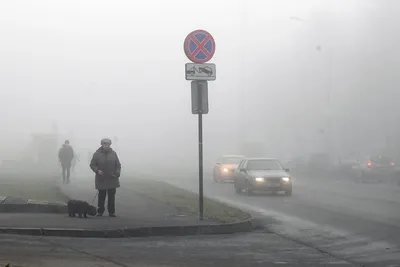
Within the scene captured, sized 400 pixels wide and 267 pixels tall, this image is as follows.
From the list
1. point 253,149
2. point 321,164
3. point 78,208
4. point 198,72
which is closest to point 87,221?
point 78,208

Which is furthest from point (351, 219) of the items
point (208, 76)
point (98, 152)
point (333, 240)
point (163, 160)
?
point (163, 160)

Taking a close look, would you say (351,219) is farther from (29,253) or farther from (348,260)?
(29,253)

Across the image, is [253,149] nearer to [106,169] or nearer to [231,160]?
[231,160]

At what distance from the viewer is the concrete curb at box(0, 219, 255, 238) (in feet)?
30.3

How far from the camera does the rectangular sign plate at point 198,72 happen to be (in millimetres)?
11273

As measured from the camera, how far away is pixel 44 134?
47.2 metres

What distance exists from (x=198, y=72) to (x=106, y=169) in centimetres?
271

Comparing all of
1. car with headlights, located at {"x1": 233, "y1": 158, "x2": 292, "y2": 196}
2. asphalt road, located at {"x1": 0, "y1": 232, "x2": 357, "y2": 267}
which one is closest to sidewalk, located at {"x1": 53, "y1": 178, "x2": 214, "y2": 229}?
asphalt road, located at {"x1": 0, "y1": 232, "x2": 357, "y2": 267}

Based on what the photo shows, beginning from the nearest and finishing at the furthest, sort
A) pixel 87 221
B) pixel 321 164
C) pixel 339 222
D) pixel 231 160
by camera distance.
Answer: pixel 87 221, pixel 339 222, pixel 231 160, pixel 321 164

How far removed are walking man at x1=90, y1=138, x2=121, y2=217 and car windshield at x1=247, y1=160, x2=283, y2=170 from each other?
10674 millimetres

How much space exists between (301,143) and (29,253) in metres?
63.4

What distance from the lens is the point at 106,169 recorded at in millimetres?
12039

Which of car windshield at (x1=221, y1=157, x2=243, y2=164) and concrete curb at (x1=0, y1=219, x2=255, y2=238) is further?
car windshield at (x1=221, y1=157, x2=243, y2=164)

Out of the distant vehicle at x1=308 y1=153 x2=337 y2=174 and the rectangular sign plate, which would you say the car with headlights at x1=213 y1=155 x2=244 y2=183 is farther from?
the rectangular sign plate
